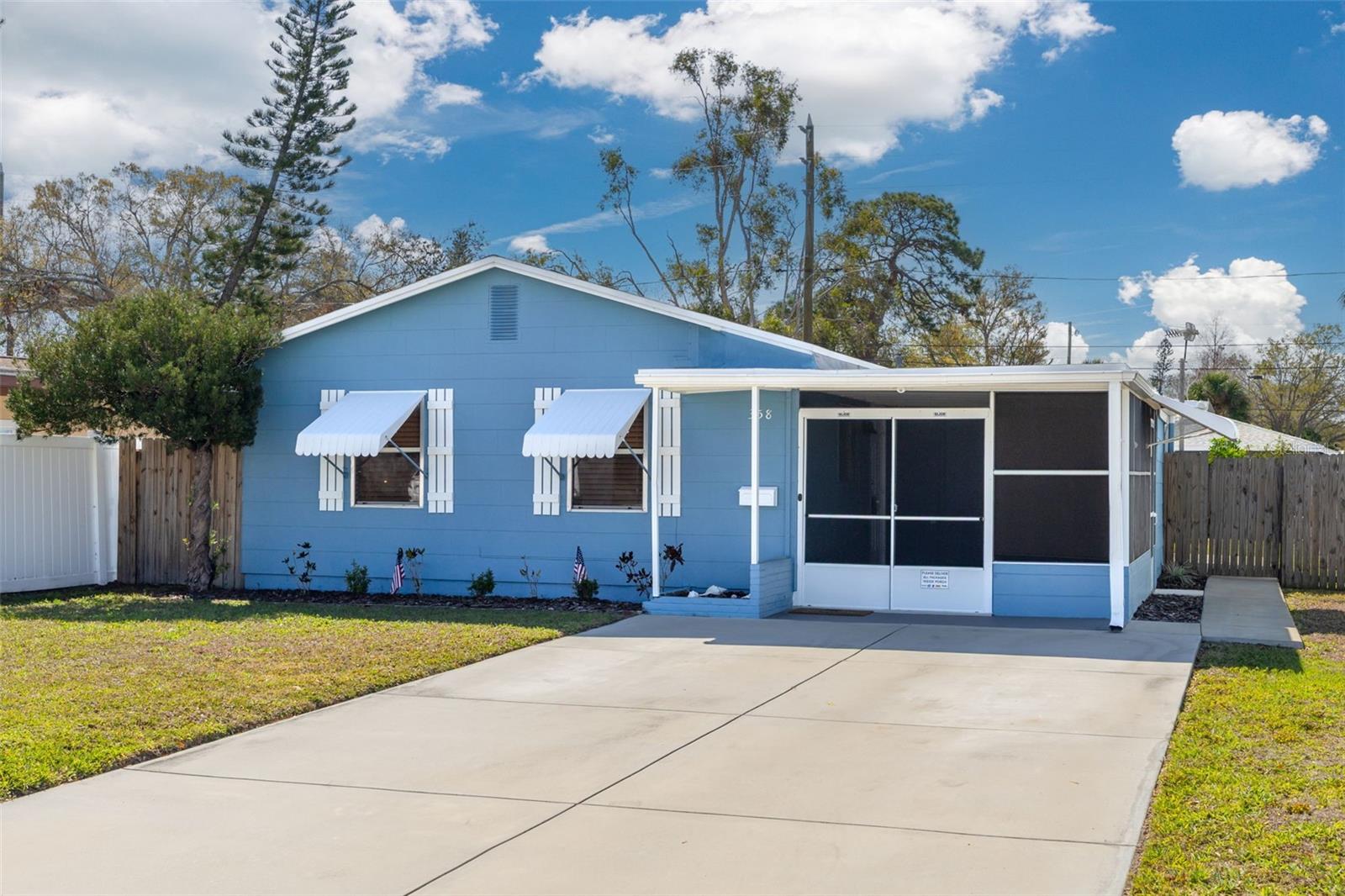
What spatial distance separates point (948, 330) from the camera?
132 ft

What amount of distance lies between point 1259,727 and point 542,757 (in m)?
4.31

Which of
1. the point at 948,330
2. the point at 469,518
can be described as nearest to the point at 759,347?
the point at 469,518

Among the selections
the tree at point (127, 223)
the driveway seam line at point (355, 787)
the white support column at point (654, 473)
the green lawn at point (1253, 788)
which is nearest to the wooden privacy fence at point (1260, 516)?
the green lawn at point (1253, 788)

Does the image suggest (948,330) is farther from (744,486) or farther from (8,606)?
(8,606)

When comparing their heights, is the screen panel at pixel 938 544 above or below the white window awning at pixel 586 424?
below

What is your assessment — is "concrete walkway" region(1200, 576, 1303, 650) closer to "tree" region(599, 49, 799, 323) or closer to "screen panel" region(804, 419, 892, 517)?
"screen panel" region(804, 419, 892, 517)

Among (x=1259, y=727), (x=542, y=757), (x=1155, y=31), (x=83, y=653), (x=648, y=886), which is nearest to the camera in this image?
(x=648, y=886)

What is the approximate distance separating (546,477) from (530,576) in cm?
116

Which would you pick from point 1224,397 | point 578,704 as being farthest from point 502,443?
point 1224,397

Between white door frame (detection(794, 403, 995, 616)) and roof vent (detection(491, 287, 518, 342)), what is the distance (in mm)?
3538

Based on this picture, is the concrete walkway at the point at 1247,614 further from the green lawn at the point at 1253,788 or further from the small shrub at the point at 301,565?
the small shrub at the point at 301,565

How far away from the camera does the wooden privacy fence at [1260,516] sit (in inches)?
679

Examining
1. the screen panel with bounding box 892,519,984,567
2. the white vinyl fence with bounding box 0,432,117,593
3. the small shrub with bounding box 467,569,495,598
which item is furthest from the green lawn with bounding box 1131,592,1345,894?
the white vinyl fence with bounding box 0,432,117,593

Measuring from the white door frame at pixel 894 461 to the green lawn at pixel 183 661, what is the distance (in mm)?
2155
